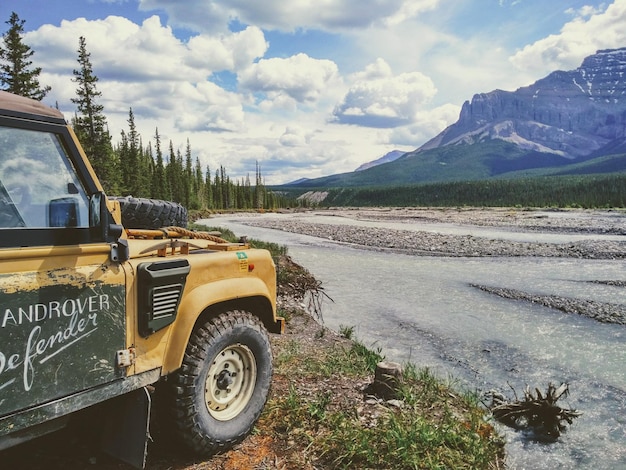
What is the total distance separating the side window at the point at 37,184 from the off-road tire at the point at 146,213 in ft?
4.04

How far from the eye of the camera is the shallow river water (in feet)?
21.5

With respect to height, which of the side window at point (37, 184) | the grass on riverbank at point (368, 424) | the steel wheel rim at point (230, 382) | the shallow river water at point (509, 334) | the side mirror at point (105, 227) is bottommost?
the shallow river water at point (509, 334)

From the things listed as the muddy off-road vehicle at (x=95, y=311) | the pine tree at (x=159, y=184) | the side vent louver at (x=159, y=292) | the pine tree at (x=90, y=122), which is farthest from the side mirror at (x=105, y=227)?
the pine tree at (x=159, y=184)

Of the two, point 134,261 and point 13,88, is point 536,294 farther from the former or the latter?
point 13,88

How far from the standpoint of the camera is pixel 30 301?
2.99 meters

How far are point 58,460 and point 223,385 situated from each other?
1.63 meters

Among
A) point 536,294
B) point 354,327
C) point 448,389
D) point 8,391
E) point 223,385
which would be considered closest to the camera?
point 8,391

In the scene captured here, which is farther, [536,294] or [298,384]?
[536,294]

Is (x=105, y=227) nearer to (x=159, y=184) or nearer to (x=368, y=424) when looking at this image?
(x=368, y=424)

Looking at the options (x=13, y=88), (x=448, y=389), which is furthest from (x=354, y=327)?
(x=13, y=88)

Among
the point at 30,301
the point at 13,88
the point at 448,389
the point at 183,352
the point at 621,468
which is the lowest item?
the point at 621,468

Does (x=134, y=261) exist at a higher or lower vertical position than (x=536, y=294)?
higher

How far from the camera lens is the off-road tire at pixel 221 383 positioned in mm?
4227

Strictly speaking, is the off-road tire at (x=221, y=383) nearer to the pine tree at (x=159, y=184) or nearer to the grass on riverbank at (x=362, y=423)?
the grass on riverbank at (x=362, y=423)
